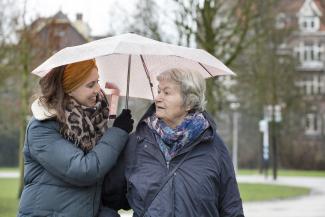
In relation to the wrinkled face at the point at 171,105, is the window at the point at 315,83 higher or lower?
lower

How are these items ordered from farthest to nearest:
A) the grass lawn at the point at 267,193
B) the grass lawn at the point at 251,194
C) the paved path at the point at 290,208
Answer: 1. the grass lawn at the point at 267,193
2. the grass lawn at the point at 251,194
3. the paved path at the point at 290,208

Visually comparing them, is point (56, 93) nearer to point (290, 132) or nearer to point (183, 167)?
point (183, 167)

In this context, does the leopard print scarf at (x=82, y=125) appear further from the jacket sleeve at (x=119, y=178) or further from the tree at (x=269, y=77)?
the tree at (x=269, y=77)

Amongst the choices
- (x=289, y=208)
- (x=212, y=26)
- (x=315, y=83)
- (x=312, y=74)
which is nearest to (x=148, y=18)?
(x=212, y=26)

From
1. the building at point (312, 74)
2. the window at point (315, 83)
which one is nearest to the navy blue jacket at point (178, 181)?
the building at point (312, 74)

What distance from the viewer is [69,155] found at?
397 centimetres

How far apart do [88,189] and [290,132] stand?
47.5m

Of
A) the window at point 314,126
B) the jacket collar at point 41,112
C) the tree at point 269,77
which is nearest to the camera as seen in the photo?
the jacket collar at point 41,112

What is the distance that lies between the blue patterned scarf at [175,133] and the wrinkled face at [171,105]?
0.03 m

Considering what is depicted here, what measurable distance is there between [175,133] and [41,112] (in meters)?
0.69

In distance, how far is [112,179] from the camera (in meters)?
4.17

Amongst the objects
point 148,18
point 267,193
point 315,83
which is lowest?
point 267,193

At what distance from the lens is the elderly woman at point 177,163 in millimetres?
3988

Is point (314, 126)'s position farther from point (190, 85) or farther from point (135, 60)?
point (190, 85)
